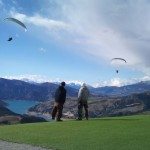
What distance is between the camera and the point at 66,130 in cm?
2638

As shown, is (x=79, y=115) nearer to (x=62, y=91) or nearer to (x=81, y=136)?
(x=62, y=91)

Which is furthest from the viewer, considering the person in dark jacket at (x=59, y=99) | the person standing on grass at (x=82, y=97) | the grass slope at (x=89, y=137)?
the person standing on grass at (x=82, y=97)

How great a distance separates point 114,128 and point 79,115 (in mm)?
9461

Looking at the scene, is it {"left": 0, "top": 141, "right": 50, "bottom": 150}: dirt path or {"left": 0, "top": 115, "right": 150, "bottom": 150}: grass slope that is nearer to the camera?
{"left": 0, "top": 141, "right": 50, "bottom": 150}: dirt path

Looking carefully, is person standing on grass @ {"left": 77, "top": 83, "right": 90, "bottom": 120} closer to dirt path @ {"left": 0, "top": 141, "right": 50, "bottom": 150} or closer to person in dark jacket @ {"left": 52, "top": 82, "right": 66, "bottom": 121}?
person in dark jacket @ {"left": 52, "top": 82, "right": 66, "bottom": 121}

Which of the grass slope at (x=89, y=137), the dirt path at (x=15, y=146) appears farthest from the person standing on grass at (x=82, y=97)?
the dirt path at (x=15, y=146)

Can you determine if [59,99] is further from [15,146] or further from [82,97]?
[15,146]

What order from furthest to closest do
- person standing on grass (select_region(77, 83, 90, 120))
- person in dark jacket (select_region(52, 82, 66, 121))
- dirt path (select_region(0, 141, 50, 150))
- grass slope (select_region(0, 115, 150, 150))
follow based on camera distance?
person standing on grass (select_region(77, 83, 90, 120))
person in dark jacket (select_region(52, 82, 66, 121))
grass slope (select_region(0, 115, 150, 150))
dirt path (select_region(0, 141, 50, 150))

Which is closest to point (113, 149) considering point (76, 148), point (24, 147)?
point (76, 148)

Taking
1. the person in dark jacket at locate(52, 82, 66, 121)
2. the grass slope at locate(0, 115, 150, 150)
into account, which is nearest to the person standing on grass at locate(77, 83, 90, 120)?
the person in dark jacket at locate(52, 82, 66, 121)

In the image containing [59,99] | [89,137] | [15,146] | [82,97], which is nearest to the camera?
[15,146]

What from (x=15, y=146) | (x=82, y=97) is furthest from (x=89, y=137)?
(x=82, y=97)

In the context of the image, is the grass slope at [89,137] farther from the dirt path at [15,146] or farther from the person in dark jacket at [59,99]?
the person in dark jacket at [59,99]

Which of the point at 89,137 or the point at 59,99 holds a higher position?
the point at 59,99
